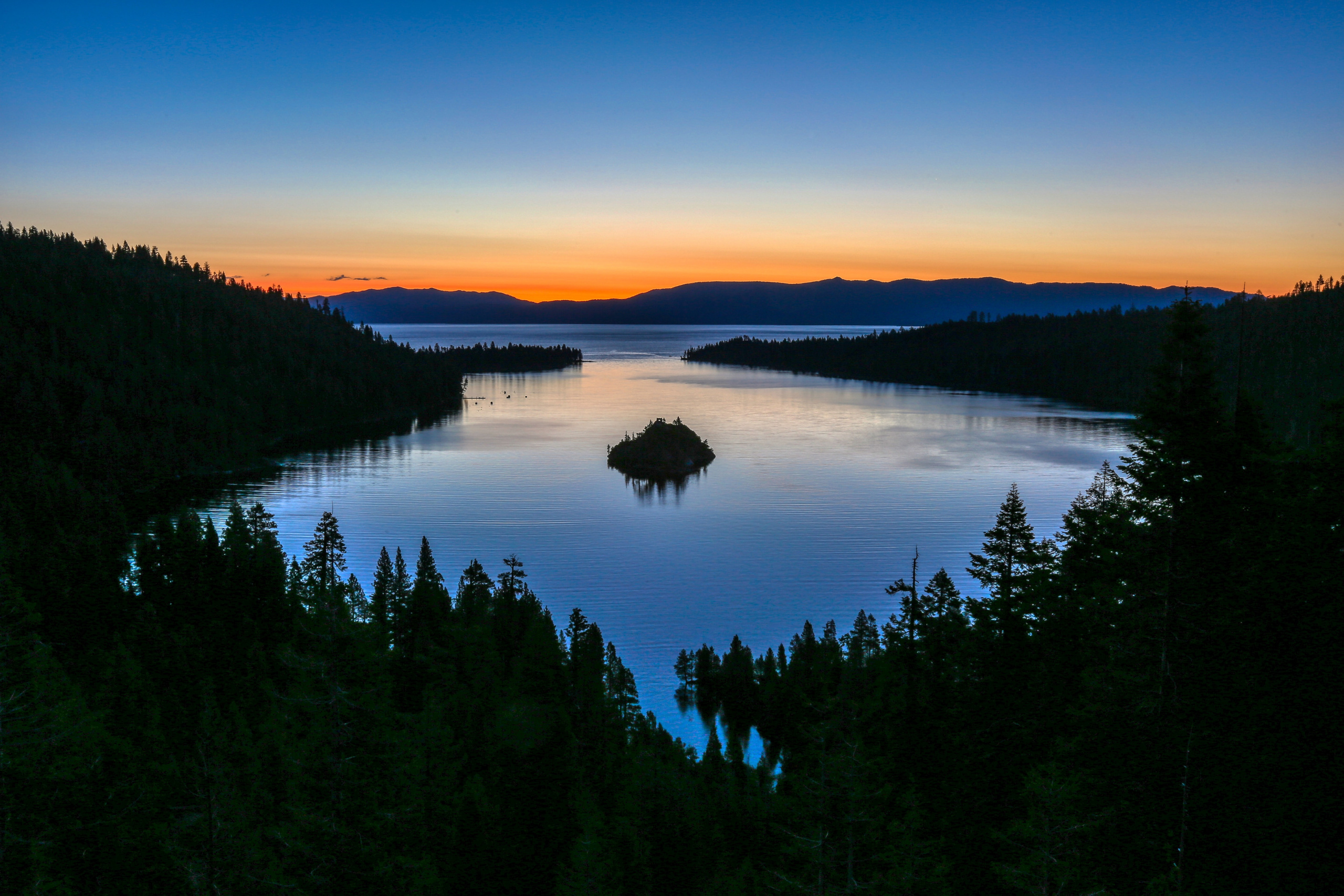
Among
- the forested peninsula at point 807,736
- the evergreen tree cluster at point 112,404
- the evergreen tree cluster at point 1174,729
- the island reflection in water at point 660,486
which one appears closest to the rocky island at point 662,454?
the island reflection in water at point 660,486

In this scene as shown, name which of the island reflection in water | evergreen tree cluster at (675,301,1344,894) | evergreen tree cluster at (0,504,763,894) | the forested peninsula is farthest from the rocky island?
evergreen tree cluster at (675,301,1344,894)

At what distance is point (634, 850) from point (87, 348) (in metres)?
163

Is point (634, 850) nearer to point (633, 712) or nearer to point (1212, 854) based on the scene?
point (1212, 854)

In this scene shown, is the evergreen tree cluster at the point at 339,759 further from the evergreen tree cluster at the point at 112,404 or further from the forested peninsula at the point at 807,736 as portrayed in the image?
the evergreen tree cluster at the point at 112,404

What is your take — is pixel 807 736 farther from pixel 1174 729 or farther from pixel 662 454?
pixel 662 454

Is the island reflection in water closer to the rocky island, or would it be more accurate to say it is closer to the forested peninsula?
the rocky island

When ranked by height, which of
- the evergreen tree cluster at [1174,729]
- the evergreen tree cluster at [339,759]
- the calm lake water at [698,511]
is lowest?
the calm lake water at [698,511]

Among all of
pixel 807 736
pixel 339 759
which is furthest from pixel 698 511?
pixel 339 759

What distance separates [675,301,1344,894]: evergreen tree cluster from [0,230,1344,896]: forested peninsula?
0.20 feet

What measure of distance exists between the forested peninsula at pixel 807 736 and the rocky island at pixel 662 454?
6829 centimetres

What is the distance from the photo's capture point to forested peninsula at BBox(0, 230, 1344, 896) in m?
14.0

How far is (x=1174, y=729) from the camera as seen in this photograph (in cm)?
1442

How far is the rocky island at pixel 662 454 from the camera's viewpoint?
361 ft

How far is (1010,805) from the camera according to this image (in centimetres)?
1852
